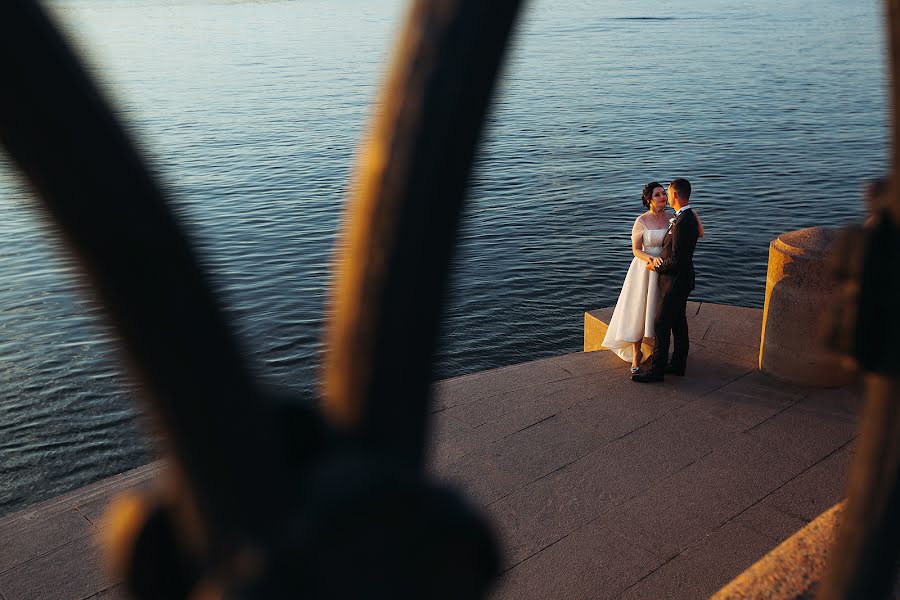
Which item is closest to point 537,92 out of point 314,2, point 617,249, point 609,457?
point 617,249

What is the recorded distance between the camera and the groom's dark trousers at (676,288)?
26.8 ft

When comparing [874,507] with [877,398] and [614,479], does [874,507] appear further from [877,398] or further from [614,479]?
[614,479]

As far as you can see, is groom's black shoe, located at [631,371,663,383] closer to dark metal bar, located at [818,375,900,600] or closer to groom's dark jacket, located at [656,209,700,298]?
groom's dark jacket, located at [656,209,700,298]

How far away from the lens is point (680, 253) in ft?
26.9

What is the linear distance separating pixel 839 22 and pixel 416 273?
85.7 metres

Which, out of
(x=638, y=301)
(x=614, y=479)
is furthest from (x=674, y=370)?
(x=614, y=479)

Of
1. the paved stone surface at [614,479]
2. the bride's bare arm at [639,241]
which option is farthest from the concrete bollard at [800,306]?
the bride's bare arm at [639,241]

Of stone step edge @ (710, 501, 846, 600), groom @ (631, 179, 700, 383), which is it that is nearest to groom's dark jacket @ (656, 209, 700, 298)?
groom @ (631, 179, 700, 383)

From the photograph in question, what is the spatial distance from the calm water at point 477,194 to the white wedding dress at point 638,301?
2.27 m

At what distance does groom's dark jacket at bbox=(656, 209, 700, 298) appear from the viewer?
26.7ft

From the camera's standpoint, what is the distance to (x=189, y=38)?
7956 centimetres

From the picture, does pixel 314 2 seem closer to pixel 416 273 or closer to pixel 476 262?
pixel 476 262

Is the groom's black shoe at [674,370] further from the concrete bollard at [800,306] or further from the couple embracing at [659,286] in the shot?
the concrete bollard at [800,306]

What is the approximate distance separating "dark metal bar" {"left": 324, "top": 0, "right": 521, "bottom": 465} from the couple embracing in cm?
754
